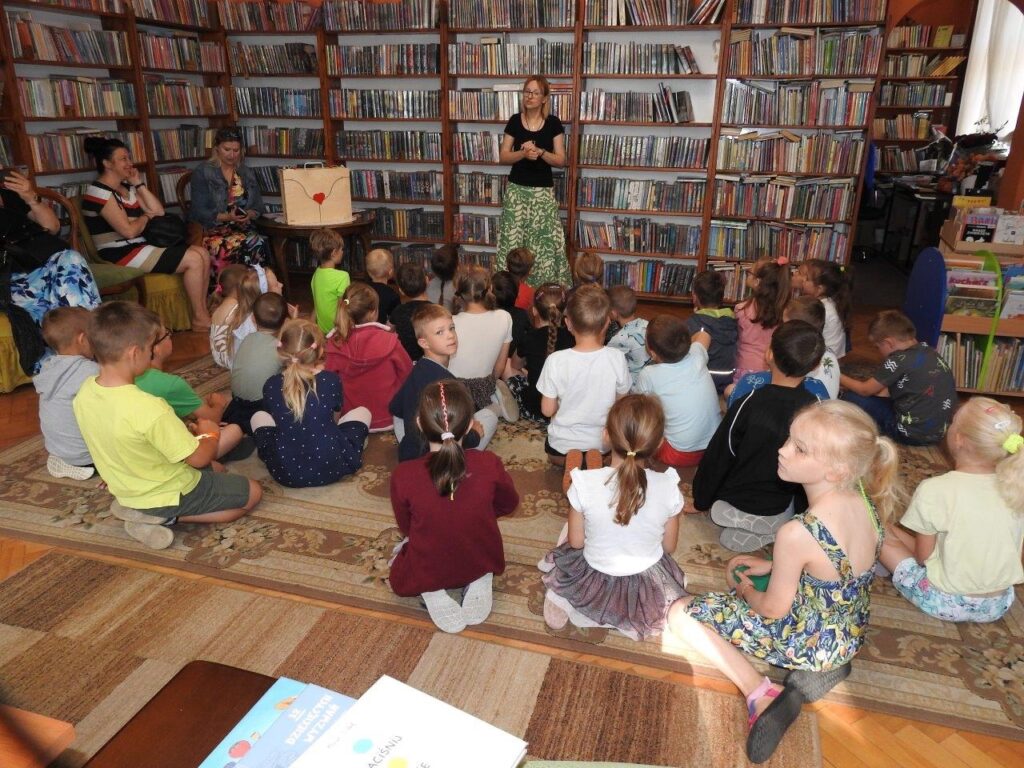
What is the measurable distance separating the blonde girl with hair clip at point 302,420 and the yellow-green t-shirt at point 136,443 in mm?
392

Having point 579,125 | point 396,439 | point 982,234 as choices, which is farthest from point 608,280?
point 396,439

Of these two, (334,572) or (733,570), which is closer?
(733,570)

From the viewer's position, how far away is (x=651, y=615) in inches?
83.5

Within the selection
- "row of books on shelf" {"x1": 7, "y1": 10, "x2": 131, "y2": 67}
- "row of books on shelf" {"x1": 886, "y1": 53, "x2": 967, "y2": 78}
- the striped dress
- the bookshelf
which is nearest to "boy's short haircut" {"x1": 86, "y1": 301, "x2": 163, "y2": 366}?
the striped dress

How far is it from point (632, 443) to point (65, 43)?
5171mm

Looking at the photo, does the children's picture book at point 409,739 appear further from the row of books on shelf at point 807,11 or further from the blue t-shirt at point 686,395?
the row of books on shelf at point 807,11

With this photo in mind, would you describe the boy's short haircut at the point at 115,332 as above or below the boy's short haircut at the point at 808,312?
above

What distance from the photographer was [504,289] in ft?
12.4

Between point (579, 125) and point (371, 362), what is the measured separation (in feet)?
10.6

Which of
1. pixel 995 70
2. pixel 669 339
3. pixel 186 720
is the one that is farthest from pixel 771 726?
pixel 995 70

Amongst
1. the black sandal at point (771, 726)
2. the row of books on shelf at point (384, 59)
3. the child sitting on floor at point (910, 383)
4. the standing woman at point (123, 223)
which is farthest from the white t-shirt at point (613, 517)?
the row of books on shelf at point (384, 59)

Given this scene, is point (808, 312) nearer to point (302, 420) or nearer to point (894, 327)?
point (894, 327)

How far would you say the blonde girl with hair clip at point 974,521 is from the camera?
1.99 metres

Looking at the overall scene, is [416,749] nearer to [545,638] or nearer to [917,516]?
[545,638]
